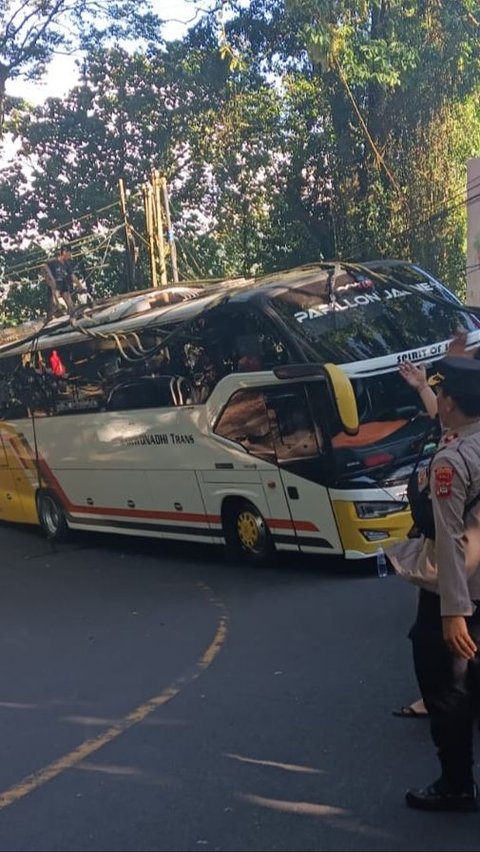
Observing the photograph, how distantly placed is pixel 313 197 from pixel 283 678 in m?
20.6

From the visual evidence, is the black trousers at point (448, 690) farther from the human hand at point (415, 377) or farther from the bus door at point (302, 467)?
the bus door at point (302, 467)

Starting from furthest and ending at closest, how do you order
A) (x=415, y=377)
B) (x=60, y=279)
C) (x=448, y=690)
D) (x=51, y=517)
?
(x=60, y=279) < (x=51, y=517) < (x=415, y=377) < (x=448, y=690)

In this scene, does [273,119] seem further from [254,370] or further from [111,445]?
[254,370]

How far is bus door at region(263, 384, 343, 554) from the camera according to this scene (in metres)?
9.55

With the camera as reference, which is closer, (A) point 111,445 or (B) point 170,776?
(B) point 170,776

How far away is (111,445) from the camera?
43.3ft

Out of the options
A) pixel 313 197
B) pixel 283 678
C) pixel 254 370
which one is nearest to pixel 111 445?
pixel 254 370

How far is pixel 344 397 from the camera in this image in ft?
30.3

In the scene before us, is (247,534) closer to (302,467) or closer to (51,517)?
(302,467)

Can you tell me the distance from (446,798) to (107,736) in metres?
2.26

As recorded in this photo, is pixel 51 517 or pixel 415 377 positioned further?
pixel 51 517

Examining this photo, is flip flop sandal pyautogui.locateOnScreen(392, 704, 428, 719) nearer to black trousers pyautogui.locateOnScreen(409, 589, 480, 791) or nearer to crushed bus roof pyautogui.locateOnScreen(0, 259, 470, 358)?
black trousers pyautogui.locateOnScreen(409, 589, 480, 791)

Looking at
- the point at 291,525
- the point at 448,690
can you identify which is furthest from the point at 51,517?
the point at 448,690

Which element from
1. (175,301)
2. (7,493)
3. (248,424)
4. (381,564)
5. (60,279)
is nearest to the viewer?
(381,564)
